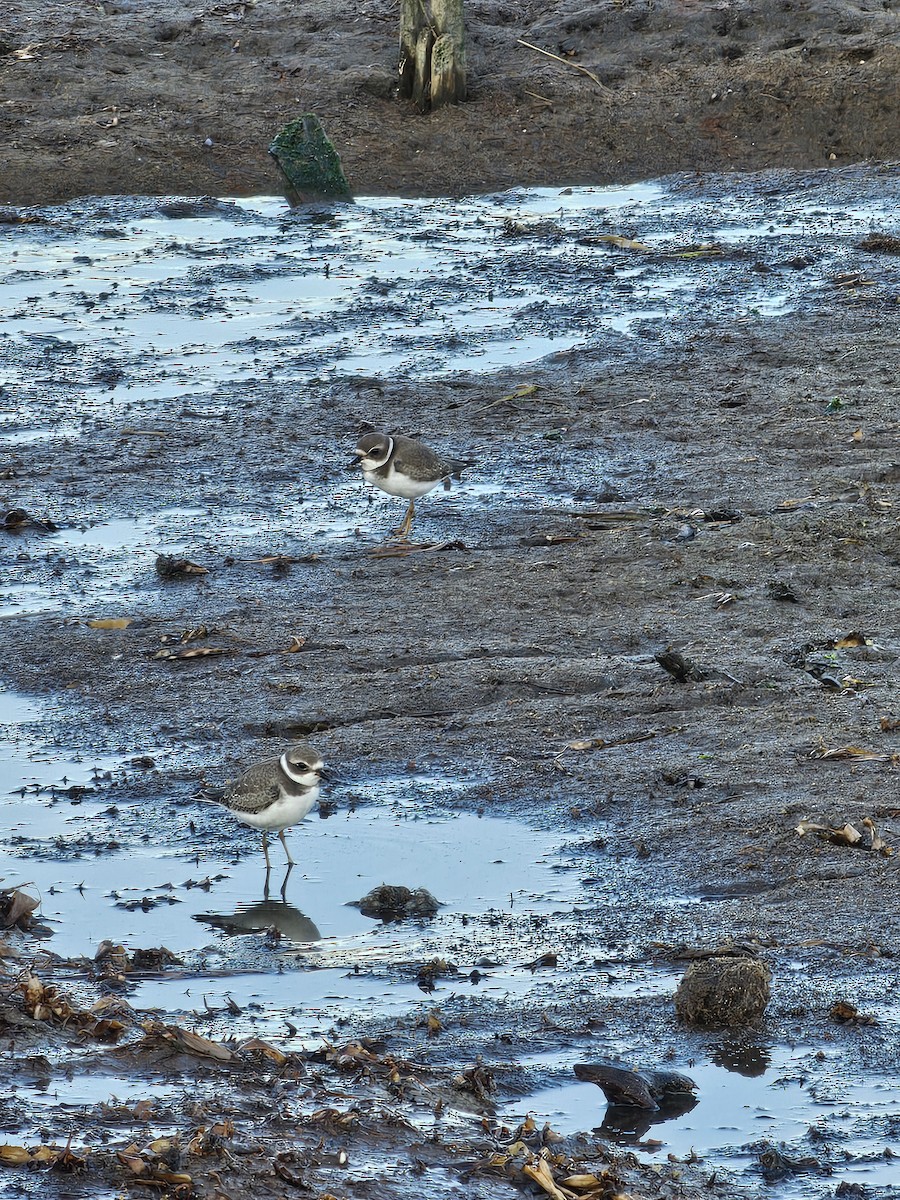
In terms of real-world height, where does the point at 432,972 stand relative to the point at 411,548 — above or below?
below

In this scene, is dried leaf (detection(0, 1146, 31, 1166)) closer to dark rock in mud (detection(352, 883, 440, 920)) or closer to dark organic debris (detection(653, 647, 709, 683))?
dark rock in mud (detection(352, 883, 440, 920))

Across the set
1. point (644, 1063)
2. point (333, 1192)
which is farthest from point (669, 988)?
point (333, 1192)

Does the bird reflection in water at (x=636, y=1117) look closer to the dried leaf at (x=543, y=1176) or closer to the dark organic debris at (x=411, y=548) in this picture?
the dried leaf at (x=543, y=1176)

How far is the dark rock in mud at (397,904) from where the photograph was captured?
5.58 metres

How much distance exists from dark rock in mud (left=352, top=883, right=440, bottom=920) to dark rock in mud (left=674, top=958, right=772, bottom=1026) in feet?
3.59

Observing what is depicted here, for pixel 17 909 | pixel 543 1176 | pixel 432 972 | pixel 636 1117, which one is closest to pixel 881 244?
pixel 432 972

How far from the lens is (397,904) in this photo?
5598mm

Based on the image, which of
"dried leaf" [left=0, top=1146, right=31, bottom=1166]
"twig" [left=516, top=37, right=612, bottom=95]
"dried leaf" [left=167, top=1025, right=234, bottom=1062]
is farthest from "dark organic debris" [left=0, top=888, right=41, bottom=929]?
"twig" [left=516, top=37, right=612, bottom=95]

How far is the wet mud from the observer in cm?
432

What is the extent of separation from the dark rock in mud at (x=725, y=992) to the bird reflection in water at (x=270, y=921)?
4.38ft

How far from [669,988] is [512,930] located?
635mm

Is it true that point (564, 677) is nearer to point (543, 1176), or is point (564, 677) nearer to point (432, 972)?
point (432, 972)

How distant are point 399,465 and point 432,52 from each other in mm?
12634

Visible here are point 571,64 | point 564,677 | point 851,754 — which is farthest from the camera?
point 571,64
